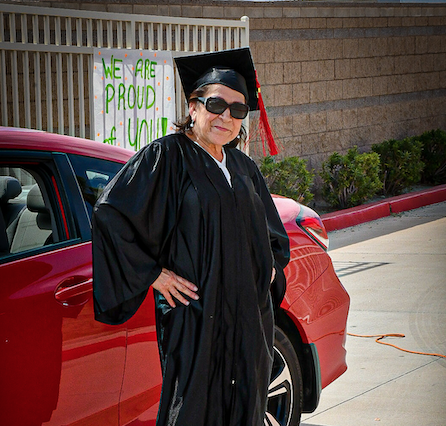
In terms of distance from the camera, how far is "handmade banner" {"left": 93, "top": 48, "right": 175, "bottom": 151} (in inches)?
307

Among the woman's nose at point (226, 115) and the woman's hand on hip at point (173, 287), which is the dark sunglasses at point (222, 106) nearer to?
the woman's nose at point (226, 115)

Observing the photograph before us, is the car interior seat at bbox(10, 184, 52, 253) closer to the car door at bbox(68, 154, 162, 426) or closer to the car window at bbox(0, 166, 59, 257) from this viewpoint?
the car window at bbox(0, 166, 59, 257)

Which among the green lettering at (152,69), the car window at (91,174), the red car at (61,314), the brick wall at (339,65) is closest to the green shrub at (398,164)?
the brick wall at (339,65)

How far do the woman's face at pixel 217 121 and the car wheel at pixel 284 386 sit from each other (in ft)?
3.80

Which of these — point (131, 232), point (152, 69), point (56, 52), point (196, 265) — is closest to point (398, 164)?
point (152, 69)

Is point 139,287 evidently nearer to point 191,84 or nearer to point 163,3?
point 191,84

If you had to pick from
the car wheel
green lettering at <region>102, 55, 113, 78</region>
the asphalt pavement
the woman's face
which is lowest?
the asphalt pavement

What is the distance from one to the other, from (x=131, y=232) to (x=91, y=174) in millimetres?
556

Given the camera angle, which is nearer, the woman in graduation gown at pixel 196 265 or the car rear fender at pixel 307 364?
the woman in graduation gown at pixel 196 265

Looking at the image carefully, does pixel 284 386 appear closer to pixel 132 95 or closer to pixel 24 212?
pixel 24 212

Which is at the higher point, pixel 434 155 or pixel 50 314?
pixel 50 314

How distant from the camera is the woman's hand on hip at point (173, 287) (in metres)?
2.82

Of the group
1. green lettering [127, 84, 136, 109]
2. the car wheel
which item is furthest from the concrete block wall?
the car wheel

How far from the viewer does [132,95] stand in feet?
26.5
